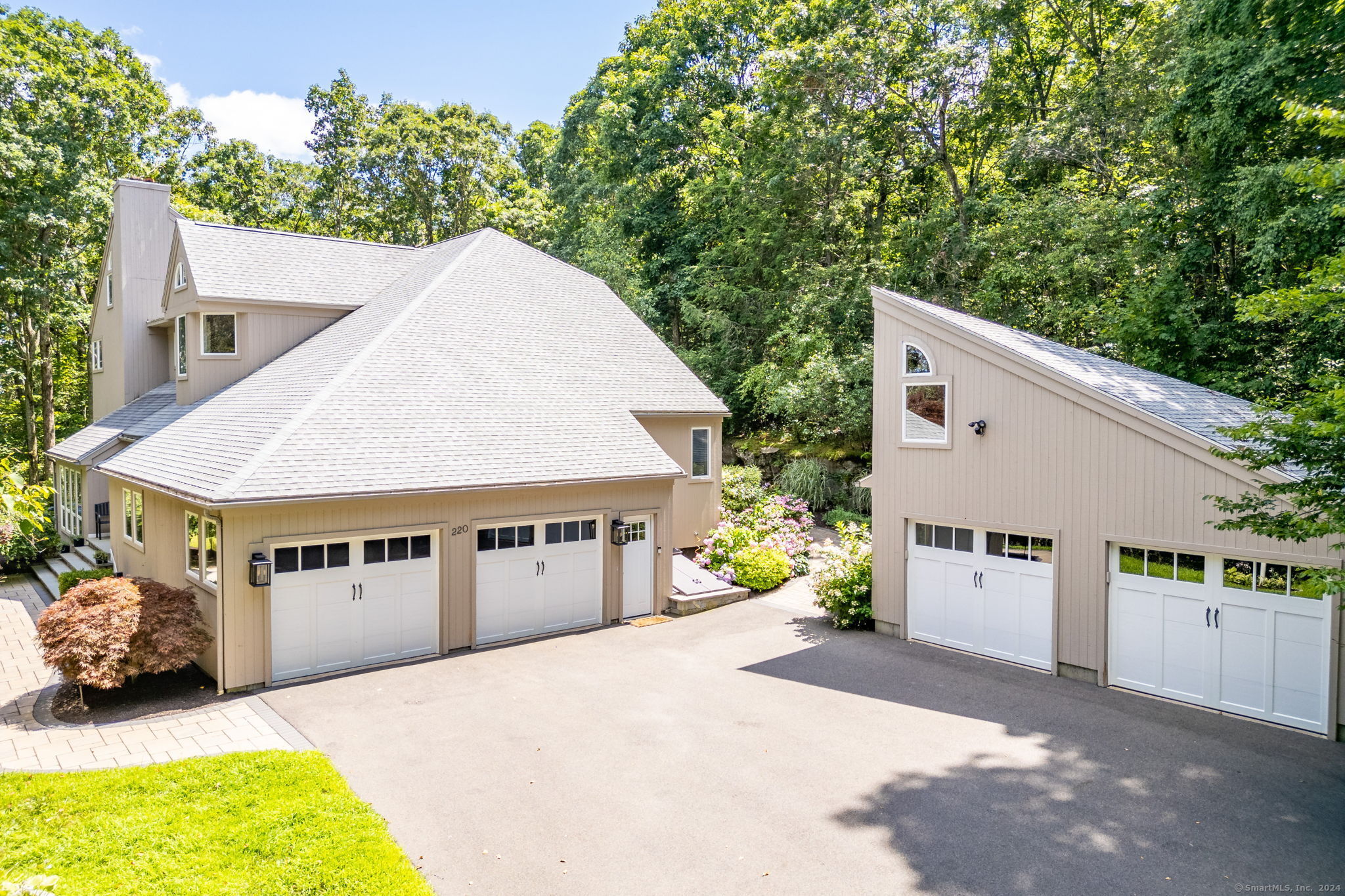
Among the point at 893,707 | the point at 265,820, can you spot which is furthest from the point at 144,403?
the point at 893,707

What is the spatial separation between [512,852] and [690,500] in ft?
38.1

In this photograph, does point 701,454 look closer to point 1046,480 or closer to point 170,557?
point 1046,480

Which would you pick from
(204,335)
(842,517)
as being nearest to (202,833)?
(204,335)

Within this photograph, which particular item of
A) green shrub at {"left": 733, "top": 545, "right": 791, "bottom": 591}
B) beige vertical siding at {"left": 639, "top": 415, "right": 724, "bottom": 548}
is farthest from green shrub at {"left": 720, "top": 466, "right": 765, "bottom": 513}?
green shrub at {"left": 733, "top": 545, "right": 791, "bottom": 591}

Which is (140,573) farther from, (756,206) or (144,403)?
(756,206)

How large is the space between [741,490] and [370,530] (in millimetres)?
11252

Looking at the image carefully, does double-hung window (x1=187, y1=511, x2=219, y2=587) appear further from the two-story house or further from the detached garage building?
the detached garage building

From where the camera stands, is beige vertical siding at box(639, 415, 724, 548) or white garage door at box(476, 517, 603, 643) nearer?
white garage door at box(476, 517, 603, 643)

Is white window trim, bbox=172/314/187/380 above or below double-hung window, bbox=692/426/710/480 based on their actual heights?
above

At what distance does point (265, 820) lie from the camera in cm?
595

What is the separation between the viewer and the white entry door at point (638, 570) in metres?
12.9

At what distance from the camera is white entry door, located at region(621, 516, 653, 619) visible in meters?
12.9

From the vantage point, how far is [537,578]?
11883mm

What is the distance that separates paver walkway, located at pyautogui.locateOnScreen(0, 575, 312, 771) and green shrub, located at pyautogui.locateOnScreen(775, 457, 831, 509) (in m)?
14.7
